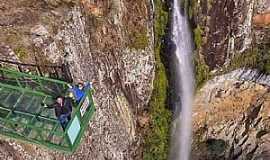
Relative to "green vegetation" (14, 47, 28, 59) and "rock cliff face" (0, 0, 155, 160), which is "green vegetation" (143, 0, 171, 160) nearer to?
"rock cliff face" (0, 0, 155, 160)

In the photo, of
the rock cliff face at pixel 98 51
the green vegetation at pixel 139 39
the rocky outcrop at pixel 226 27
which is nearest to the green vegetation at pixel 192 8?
the rocky outcrop at pixel 226 27

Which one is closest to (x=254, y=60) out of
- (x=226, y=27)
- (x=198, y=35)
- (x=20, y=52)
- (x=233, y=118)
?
(x=226, y=27)

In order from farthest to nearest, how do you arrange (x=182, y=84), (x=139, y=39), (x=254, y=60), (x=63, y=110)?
(x=254, y=60)
(x=182, y=84)
(x=139, y=39)
(x=63, y=110)

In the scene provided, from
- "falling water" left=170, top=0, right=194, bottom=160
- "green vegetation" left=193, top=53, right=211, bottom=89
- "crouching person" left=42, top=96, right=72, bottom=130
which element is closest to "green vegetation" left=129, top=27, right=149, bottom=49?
"falling water" left=170, top=0, right=194, bottom=160

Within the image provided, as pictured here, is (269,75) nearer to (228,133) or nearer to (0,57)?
(228,133)

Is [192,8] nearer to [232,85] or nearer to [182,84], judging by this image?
[182,84]

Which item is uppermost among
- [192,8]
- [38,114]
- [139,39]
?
[192,8]
